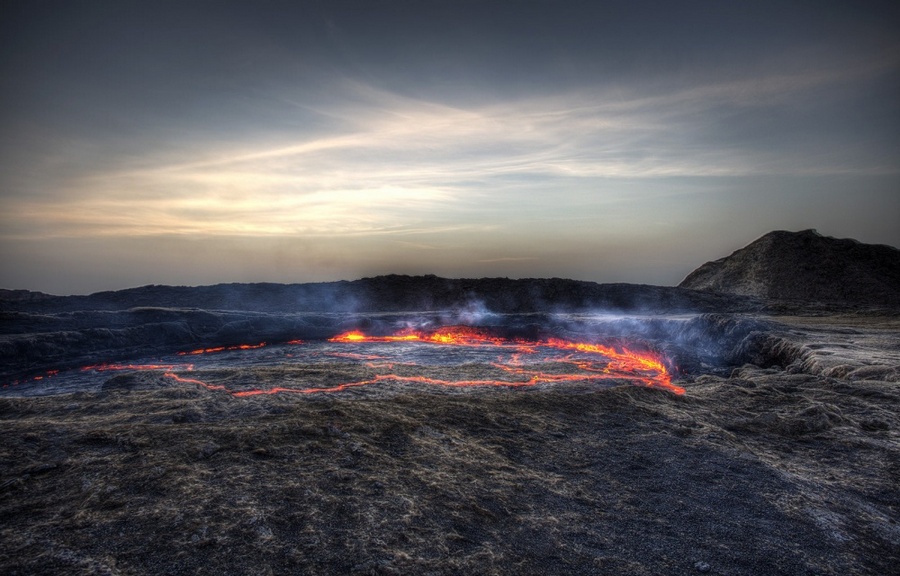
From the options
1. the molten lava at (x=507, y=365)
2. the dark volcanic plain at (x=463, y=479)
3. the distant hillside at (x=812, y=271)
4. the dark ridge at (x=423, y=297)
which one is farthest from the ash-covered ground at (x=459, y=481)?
the distant hillside at (x=812, y=271)

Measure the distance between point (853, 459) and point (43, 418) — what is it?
1145 centimetres

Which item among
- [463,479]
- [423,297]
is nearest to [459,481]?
[463,479]

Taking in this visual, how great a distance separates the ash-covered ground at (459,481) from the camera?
3531 millimetres

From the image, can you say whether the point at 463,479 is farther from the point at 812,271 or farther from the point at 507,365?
Answer: the point at 812,271

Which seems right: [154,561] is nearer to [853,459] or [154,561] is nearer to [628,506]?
[628,506]

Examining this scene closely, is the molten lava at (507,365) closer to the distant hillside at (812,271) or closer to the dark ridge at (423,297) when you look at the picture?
the dark ridge at (423,297)

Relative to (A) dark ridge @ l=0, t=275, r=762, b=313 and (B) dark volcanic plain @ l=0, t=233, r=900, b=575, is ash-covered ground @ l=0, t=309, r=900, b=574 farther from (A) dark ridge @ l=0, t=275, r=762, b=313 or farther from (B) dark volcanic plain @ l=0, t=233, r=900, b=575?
(A) dark ridge @ l=0, t=275, r=762, b=313

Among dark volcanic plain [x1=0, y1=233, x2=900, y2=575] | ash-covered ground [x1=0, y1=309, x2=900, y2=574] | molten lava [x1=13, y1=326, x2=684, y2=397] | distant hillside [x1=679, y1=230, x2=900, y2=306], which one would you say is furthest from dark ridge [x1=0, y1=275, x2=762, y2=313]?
ash-covered ground [x1=0, y1=309, x2=900, y2=574]

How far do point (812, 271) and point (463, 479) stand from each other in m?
40.9

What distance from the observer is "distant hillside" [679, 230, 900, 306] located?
3116 centimetres

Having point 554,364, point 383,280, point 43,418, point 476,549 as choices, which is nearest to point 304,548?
point 476,549

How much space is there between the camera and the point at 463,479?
4855mm

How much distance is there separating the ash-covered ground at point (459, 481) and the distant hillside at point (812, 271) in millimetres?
28700

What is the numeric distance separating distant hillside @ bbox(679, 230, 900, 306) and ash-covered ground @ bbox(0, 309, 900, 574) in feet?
94.2
